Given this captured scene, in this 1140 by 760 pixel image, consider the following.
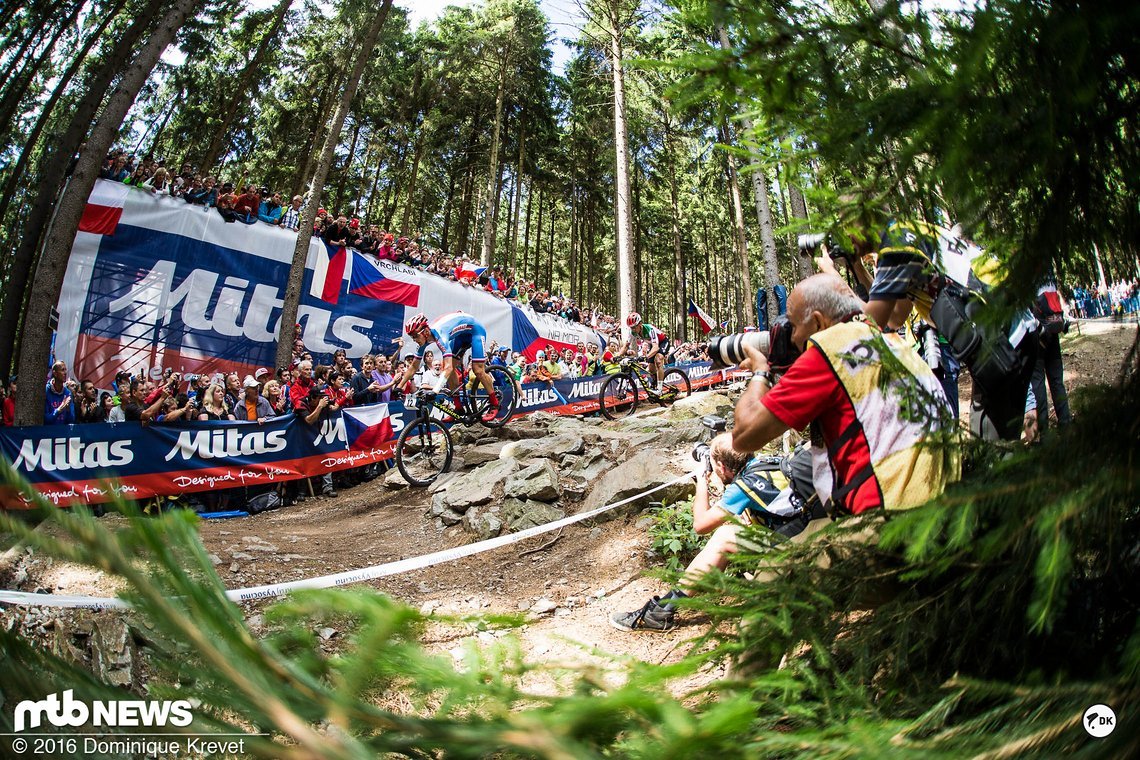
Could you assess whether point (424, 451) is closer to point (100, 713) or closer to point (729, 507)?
point (729, 507)

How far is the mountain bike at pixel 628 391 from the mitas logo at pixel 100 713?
11.4 metres

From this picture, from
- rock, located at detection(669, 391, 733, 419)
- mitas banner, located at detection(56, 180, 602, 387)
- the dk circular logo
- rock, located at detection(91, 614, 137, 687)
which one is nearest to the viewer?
the dk circular logo

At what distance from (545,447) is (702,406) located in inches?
184

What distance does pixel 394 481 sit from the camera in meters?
9.30

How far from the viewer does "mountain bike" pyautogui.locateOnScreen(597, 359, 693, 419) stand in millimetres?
12477

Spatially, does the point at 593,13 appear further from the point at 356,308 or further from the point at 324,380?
the point at 324,380

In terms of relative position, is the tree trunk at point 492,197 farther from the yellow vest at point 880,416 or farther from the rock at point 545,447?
the yellow vest at point 880,416

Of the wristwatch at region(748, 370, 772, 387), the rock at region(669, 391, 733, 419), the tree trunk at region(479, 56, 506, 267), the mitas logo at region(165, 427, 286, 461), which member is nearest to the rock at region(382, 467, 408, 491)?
the mitas logo at region(165, 427, 286, 461)

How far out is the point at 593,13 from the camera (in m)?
16.6

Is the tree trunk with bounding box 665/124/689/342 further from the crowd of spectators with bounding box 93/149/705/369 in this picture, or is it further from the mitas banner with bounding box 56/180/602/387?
the mitas banner with bounding box 56/180/602/387

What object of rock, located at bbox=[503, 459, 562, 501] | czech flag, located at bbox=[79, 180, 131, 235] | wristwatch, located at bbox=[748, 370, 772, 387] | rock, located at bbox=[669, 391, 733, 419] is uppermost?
czech flag, located at bbox=[79, 180, 131, 235]

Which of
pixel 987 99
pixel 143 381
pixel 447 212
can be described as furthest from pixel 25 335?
pixel 447 212

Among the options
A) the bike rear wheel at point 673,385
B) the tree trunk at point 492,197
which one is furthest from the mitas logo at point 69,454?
the tree trunk at point 492,197

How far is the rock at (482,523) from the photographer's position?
6.57m
